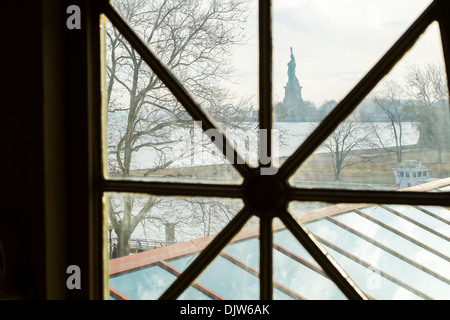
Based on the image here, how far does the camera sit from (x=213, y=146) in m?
2.01

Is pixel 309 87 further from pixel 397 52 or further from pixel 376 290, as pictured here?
pixel 376 290

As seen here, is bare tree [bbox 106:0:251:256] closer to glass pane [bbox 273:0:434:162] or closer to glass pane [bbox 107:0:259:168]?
glass pane [bbox 107:0:259:168]

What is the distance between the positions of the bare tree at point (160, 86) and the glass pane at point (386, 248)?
58 cm

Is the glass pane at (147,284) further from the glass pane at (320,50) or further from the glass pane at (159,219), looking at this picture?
the glass pane at (320,50)

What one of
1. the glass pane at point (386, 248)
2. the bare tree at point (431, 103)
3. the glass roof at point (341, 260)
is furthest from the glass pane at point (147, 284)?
the bare tree at point (431, 103)

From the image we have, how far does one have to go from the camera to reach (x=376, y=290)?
178cm

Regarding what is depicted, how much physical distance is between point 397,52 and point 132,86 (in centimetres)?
119

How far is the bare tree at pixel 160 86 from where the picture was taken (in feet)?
6.57

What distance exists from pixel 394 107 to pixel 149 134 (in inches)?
43.1

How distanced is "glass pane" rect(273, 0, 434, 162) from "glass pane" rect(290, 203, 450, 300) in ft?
1.19

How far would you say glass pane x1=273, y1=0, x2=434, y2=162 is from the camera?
1.74 meters

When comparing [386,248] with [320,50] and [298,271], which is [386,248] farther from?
[320,50]

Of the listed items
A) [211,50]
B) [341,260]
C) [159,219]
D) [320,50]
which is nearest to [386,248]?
[341,260]

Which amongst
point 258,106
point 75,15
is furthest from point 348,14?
point 75,15
